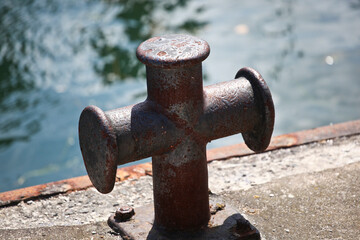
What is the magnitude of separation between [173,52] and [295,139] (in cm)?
147

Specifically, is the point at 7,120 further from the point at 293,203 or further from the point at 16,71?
the point at 293,203

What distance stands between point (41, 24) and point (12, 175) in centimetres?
279

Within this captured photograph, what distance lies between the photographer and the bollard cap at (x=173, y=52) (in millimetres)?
2345

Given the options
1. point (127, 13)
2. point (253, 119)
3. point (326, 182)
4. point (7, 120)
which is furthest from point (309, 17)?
point (253, 119)

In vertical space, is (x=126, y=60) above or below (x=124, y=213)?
below

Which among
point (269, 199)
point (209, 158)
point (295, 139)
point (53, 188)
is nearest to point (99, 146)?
point (53, 188)

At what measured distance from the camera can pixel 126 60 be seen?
291 inches

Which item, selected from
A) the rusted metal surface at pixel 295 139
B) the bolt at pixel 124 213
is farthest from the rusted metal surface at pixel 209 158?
the bolt at pixel 124 213

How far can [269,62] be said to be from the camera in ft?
23.8

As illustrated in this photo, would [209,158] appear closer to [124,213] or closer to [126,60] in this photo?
[124,213]

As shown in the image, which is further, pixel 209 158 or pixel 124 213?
pixel 209 158

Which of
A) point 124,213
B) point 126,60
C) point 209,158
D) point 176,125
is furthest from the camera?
point 126,60

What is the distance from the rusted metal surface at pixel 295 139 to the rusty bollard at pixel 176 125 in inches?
31.4

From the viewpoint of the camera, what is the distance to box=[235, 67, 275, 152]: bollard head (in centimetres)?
254
